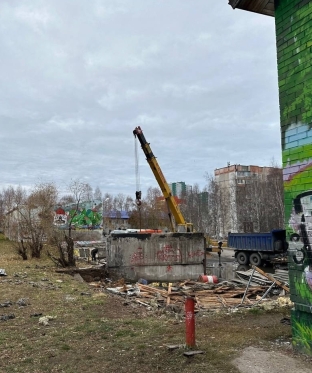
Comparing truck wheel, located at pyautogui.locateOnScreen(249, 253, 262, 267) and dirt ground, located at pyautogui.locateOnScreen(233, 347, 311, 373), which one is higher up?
truck wheel, located at pyautogui.locateOnScreen(249, 253, 262, 267)

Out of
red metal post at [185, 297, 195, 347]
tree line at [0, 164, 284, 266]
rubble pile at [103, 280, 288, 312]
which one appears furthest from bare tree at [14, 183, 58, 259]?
red metal post at [185, 297, 195, 347]

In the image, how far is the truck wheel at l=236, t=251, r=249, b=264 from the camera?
26.9m

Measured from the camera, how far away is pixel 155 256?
19.3 metres

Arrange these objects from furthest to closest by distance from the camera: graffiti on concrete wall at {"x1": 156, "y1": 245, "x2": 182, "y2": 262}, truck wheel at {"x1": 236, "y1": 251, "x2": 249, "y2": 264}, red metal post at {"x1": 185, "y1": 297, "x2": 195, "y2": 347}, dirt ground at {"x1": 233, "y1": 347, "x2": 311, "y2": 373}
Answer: truck wheel at {"x1": 236, "y1": 251, "x2": 249, "y2": 264}
graffiti on concrete wall at {"x1": 156, "y1": 245, "x2": 182, "y2": 262}
red metal post at {"x1": 185, "y1": 297, "x2": 195, "y2": 347}
dirt ground at {"x1": 233, "y1": 347, "x2": 311, "y2": 373}

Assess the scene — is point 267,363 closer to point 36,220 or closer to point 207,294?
point 207,294

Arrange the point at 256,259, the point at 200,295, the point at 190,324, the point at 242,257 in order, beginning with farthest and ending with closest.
Answer: the point at 242,257, the point at 256,259, the point at 200,295, the point at 190,324

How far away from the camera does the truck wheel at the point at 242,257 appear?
26.9 meters

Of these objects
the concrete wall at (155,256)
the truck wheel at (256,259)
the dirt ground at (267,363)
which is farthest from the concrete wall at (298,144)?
the truck wheel at (256,259)

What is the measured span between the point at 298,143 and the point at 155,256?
47.7ft

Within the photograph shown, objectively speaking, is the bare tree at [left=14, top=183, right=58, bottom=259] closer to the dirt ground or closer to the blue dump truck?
the blue dump truck

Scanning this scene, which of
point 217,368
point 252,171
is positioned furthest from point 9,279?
point 252,171

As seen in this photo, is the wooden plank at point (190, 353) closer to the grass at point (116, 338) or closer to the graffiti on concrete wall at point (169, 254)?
the grass at point (116, 338)

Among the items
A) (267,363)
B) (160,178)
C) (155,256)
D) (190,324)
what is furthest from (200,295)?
(160,178)

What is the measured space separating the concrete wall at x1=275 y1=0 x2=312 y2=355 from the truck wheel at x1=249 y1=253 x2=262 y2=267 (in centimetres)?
2092
